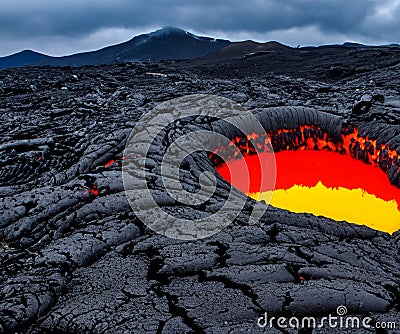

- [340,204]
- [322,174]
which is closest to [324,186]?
[322,174]

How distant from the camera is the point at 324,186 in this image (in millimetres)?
6180

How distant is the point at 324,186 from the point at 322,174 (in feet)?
0.79

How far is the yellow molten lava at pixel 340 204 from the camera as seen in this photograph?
5359 millimetres

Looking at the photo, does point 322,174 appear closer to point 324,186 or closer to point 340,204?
point 324,186

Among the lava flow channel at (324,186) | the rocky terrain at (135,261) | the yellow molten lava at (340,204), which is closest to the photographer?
the rocky terrain at (135,261)

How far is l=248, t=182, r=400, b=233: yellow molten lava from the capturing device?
5359 mm

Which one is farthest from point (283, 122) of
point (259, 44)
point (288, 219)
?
point (259, 44)

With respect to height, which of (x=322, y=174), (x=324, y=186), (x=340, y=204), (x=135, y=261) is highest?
(x=135, y=261)

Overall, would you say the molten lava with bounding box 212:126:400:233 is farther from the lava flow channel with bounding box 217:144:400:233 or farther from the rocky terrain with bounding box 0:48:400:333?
the rocky terrain with bounding box 0:48:400:333

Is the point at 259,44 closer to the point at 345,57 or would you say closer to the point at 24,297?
the point at 345,57

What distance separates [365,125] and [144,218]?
13.9 ft

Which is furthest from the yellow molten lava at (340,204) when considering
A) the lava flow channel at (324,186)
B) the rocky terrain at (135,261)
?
the rocky terrain at (135,261)

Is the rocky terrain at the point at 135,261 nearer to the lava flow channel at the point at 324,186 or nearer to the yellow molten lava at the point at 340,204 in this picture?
the lava flow channel at the point at 324,186

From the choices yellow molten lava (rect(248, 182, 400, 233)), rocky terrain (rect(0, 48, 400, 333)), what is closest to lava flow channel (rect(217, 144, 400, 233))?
yellow molten lava (rect(248, 182, 400, 233))
